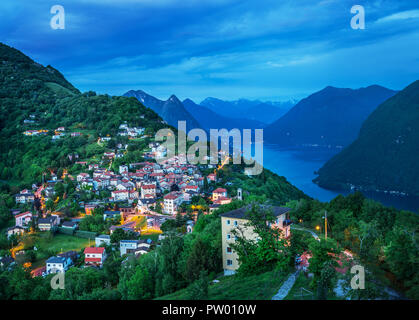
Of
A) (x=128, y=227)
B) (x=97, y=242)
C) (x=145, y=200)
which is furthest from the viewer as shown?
(x=145, y=200)

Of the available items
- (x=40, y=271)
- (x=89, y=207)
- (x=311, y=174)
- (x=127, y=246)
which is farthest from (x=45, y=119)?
(x=311, y=174)

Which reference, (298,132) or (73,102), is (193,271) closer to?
(73,102)

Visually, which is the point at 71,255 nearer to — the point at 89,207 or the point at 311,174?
the point at 89,207

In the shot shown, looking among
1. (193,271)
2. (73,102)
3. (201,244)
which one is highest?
(73,102)

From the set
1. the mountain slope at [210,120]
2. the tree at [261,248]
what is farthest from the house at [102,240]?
the mountain slope at [210,120]

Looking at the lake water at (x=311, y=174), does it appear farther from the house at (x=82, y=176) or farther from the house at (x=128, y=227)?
the house at (x=82, y=176)

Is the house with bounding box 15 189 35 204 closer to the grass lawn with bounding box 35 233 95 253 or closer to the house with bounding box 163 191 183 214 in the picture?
the grass lawn with bounding box 35 233 95 253

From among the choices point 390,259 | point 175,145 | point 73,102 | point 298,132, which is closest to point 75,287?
point 390,259
